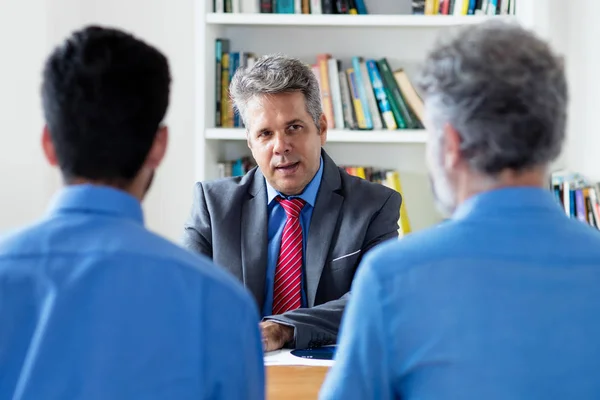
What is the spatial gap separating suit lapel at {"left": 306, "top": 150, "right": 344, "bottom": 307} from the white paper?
0.32 m

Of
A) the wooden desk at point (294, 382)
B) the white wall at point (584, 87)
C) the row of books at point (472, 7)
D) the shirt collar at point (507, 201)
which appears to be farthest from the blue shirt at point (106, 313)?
the white wall at point (584, 87)

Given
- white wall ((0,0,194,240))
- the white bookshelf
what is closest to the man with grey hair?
the white bookshelf

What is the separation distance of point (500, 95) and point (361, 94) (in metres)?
2.43

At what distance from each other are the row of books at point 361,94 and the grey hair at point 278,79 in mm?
1062

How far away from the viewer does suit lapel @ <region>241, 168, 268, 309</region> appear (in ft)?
7.54

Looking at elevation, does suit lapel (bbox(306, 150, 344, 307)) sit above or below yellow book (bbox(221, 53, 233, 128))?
below

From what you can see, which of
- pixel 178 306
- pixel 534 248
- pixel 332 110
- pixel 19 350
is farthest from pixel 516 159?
pixel 332 110

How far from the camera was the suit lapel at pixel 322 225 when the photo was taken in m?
2.29

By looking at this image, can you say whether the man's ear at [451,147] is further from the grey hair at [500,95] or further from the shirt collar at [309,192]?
the shirt collar at [309,192]

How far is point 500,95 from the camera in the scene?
110 centimetres

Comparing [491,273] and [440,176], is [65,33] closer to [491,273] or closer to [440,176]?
[440,176]

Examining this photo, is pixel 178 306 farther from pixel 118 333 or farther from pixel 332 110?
pixel 332 110

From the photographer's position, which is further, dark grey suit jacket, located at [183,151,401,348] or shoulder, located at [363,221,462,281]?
dark grey suit jacket, located at [183,151,401,348]

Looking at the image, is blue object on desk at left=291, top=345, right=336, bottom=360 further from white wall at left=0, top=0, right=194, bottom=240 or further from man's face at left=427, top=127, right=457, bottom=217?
white wall at left=0, top=0, right=194, bottom=240
